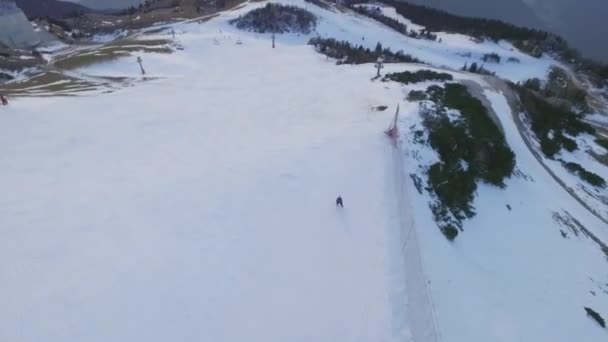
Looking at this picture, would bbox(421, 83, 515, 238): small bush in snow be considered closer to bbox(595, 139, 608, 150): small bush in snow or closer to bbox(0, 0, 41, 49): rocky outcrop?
bbox(595, 139, 608, 150): small bush in snow

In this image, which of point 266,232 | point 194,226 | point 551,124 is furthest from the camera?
point 551,124

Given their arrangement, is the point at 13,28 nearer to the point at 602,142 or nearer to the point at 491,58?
the point at 602,142

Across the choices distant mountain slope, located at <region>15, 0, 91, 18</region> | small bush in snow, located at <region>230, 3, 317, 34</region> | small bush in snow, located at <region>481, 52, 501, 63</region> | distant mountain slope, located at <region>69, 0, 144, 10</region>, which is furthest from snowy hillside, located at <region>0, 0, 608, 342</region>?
distant mountain slope, located at <region>69, 0, 144, 10</region>

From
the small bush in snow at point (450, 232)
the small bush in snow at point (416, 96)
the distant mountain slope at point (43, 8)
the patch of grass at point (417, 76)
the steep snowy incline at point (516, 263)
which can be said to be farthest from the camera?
the distant mountain slope at point (43, 8)

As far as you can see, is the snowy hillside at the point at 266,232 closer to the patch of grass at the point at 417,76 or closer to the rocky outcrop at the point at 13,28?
the patch of grass at the point at 417,76

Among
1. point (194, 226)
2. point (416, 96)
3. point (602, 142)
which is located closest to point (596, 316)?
point (416, 96)

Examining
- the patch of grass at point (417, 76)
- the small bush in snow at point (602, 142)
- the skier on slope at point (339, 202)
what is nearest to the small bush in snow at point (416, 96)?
the patch of grass at point (417, 76)

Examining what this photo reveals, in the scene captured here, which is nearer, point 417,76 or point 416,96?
point 416,96
